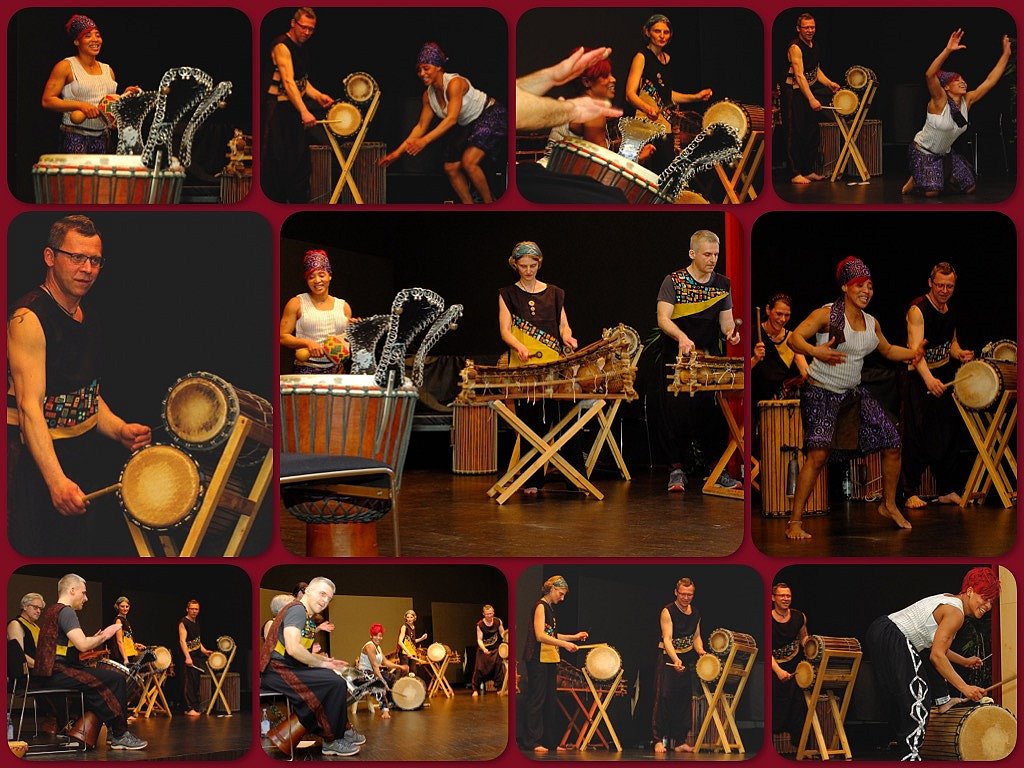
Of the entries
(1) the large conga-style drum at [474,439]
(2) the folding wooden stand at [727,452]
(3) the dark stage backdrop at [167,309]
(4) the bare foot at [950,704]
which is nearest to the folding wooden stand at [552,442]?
(1) the large conga-style drum at [474,439]

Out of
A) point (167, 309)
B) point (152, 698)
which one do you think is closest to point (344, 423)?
point (167, 309)

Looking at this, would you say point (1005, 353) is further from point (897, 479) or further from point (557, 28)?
point (557, 28)

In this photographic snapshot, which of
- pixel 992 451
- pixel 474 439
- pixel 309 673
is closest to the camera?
pixel 309 673

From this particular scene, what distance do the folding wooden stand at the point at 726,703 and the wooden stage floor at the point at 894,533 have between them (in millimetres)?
466

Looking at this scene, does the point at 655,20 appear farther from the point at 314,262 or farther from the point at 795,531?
the point at 795,531

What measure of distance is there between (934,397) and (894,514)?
0.54 meters

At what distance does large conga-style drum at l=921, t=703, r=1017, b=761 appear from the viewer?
6676mm

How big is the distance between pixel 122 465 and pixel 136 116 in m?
1.43

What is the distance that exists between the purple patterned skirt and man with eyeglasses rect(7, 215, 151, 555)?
2740mm

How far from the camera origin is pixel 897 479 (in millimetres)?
7227

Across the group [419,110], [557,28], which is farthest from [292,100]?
[557,28]

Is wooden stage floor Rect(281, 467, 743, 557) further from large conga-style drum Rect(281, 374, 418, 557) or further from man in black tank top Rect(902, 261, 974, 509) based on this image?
man in black tank top Rect(902, 261, 974, 509)

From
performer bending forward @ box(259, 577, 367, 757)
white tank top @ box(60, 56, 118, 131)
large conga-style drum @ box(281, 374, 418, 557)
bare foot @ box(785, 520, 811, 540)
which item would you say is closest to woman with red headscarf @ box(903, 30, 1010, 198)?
bare foot @ box(785, 520, 811, 540)

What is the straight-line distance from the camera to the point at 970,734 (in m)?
6.69
